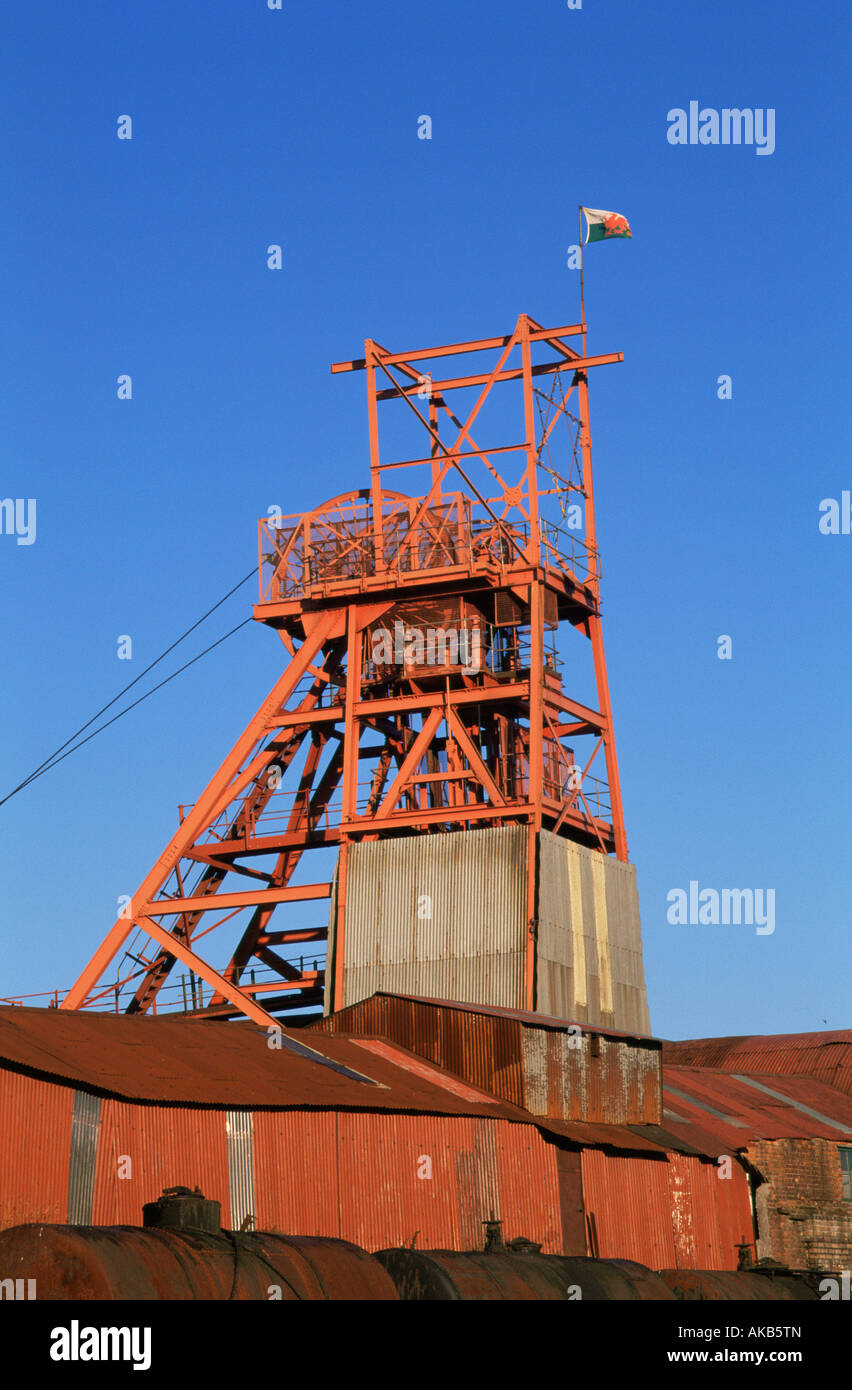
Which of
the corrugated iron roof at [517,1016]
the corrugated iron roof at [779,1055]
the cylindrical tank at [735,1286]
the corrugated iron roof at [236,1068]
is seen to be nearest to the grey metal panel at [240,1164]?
the corrugated iron roof at [236,1068]

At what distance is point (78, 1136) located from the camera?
25.0 metres

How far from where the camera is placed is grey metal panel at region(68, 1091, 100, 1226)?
24672mm

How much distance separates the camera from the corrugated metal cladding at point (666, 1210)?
3434cm

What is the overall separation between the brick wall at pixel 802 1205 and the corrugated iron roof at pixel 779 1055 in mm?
10448

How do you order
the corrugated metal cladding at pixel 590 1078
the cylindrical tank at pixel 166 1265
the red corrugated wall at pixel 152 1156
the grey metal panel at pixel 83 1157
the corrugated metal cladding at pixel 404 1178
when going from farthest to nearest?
the corrugated metal cladding at pixel 590 1078 < the corrugated metal cladding at pixel 404 1178 < the red corrugated wall at pixel 152 1156 < the grey metal panel at pixel 83 1157 < the cylindrical tank at pixel 166 1265

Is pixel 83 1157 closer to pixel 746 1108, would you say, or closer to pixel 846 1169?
pixel 846 1169

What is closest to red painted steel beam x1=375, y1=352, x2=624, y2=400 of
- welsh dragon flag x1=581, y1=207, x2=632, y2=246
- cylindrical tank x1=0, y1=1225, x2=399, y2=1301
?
welsh dragon flag x1=581, y1=207, x2=632, y2=246

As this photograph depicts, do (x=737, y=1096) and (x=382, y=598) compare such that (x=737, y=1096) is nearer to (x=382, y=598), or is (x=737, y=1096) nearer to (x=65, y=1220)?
(x=382, y=598)

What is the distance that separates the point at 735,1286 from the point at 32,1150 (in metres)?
9.97

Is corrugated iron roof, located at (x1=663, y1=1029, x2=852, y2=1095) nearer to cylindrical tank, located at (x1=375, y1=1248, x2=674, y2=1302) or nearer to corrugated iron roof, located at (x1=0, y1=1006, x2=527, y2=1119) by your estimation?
corrugated iron roof, located at (x1=0, y1=1006, x2=527, y2=1119)

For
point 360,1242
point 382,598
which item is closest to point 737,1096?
point 382,598

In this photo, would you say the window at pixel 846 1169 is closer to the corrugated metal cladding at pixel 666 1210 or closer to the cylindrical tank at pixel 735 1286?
the corrugated metal cladding at pixel 666 1210

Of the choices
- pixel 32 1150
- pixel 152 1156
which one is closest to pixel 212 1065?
pixel 152 1156

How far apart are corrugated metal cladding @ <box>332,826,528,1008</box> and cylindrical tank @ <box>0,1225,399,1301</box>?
2655 cm
